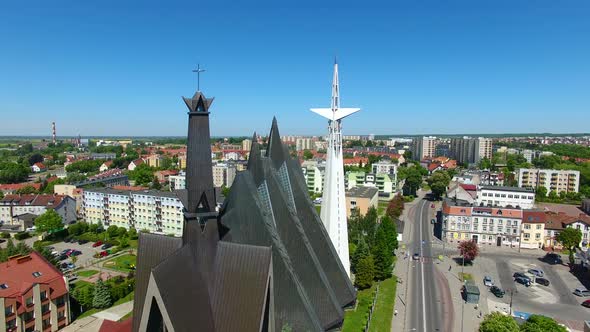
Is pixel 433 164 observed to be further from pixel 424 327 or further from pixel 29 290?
pixel 29 290

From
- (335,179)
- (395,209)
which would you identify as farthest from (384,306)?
(395,209)

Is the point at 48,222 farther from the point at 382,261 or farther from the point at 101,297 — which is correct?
the point at 382,261

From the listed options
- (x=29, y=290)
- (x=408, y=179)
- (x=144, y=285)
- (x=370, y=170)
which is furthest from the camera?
(x=370, y=170)

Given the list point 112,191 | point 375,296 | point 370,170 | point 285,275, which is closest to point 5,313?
point 285,275

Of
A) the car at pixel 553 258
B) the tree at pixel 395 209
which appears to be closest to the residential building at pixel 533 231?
the car at pixel 553 258

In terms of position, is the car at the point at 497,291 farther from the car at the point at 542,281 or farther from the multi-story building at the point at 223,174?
the multi-story building at the point at 223,174
